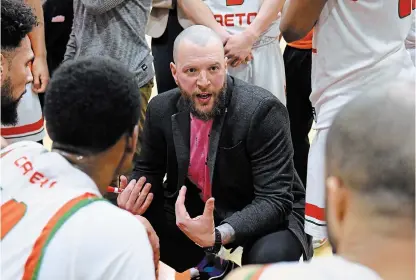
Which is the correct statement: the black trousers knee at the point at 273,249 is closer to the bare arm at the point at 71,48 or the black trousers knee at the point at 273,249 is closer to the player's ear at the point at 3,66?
the player's ear at the point at 3,66

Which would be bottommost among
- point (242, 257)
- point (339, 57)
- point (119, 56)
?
point (242, 257)

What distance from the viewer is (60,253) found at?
1.38m

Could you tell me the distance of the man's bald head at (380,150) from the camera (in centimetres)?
102

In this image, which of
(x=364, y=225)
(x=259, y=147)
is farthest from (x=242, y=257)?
(x=364, y=225)

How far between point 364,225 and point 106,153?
0.73 metres

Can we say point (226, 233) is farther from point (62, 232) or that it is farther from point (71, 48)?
point (71, 48)

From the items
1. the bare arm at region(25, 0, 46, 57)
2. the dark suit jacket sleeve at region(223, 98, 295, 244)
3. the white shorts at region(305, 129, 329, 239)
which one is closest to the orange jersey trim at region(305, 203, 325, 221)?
the white shorts at region(305, 129, 329, 239)

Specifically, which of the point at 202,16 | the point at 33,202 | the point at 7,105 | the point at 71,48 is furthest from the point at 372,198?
the point at 71,48

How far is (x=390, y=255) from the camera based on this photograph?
100cm

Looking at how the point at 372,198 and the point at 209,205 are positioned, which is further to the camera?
the point at 209,205

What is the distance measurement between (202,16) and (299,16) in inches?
36.7

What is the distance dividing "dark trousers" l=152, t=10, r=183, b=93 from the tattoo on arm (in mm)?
1176

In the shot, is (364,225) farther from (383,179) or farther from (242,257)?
(242,257)

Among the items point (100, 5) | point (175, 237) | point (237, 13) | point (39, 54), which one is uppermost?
point (100, 5)
